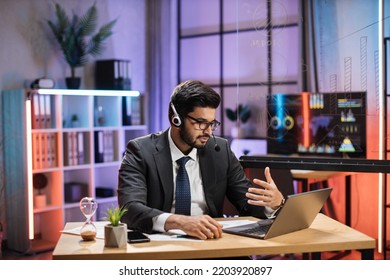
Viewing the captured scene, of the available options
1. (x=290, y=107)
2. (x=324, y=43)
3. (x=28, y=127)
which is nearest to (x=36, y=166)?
(x=28, y=127)

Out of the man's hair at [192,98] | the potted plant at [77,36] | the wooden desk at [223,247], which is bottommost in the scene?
the wooden desk at [223,247]

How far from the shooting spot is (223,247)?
1.94 m

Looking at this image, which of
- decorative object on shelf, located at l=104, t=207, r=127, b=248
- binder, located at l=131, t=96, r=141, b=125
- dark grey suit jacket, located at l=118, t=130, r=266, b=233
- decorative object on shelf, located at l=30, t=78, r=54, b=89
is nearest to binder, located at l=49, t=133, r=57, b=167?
decorative object on shelf, located at l=30, t=78, r=54, b=89

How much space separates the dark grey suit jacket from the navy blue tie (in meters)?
0.03

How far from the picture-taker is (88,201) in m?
2.08

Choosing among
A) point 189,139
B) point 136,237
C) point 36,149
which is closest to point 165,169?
point 189,139

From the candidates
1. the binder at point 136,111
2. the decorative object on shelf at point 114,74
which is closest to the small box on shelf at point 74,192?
the binder at point 136,111

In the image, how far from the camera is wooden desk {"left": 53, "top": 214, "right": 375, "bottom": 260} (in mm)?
1909

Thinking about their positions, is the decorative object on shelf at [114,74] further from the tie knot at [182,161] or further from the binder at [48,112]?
the tie knot at [182,161]

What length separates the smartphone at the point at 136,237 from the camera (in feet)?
6.66

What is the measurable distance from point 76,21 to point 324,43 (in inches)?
94.4

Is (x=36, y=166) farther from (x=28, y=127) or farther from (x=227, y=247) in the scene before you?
(x=227, y=247)

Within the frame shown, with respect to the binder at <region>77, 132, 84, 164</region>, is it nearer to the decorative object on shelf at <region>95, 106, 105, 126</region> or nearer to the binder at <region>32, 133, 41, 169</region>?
the decorative object on shelf at <region>95, 106, 105, 126</region>

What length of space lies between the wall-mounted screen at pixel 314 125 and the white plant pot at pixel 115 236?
1735 millimetres
